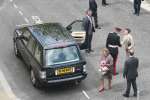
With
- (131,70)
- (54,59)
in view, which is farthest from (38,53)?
(131,70)

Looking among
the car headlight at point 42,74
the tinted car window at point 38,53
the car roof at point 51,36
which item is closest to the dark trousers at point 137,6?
the car roof at point 51,36

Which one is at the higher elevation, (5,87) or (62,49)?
(62,49)

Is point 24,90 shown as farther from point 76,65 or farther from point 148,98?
point 148,98

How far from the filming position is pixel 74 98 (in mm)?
19281

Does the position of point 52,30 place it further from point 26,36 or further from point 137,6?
point 137,6

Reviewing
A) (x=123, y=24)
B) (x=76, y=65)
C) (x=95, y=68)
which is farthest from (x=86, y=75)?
(x=123, y=24)

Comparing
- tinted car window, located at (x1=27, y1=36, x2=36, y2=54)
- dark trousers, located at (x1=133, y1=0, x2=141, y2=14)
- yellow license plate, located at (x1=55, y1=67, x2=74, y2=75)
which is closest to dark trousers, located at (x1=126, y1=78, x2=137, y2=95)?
yellow license plate, located at (x1=55, y1=67, x2=74, y2=75)

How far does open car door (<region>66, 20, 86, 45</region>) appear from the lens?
23516 mm

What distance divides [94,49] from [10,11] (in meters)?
7.91

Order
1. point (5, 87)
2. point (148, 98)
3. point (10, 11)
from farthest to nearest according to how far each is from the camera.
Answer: point (10, 11) → point (5, 87) → point (148, 98)

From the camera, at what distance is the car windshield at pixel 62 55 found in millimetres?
19375

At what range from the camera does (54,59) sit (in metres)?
19.4

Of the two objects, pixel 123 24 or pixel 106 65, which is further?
pixel 123 24

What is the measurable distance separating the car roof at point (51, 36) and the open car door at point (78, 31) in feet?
6.70
